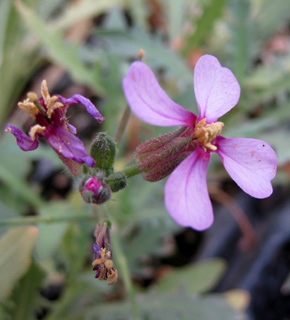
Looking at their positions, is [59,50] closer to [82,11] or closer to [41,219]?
[82,11]

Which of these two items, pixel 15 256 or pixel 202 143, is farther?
pixel 15 256

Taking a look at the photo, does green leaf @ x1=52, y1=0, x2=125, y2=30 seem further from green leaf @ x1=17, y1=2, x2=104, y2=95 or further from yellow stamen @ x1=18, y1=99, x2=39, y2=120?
yellow stamen @ x1=18, y1=99, x2=39, y2=120

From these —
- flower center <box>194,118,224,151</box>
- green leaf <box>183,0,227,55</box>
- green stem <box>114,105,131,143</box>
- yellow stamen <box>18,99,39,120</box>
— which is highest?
green leaf <box>183,0,227,55</box>

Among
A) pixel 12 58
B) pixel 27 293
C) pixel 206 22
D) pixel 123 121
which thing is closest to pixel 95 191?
pixel 123 121

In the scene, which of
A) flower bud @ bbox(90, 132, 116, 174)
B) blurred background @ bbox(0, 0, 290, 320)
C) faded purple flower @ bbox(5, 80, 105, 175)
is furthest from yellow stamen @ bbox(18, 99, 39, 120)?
blurred background @ bbox(0, 0, 290, 320)

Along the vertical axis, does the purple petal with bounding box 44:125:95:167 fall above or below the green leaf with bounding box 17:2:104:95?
below

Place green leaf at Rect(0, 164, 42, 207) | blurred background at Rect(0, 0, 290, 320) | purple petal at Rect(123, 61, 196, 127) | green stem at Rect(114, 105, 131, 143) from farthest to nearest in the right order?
1. green leaf at Rect(0, 164, 42, 207)
2. blurred background at Rect(0, 0, 290, 320)
3. green stem at Rect(114, 105, 131, 143)
4. purple petal at Rect(123, 61, 196, 127)

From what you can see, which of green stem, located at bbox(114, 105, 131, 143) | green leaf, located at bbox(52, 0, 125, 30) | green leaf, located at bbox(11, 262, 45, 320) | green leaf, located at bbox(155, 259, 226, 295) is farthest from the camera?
green leaf, located at bbox(52, 0, 125, 30)

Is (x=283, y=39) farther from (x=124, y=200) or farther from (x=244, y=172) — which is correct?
(x=244, y=172)
